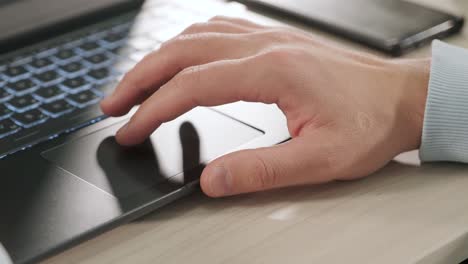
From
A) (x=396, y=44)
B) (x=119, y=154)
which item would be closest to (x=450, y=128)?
(x=396, y=44)

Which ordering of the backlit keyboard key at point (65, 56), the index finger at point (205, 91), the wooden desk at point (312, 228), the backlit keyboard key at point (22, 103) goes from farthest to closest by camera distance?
the backlit keyboard key at point (65, 56), the backlit keyboard key at point (22, 103), the index finger at point (205, 91), the wooden desk at point (312, 228)

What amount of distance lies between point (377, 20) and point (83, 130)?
374mm

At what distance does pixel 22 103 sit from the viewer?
2.43 feet

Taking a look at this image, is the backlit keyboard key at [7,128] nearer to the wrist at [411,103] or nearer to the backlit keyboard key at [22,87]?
the backlit keyboard key at [22,87]

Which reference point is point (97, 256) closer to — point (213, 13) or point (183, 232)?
point (183, 232)

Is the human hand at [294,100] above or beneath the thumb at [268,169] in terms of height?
above

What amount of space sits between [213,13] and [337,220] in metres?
0.44

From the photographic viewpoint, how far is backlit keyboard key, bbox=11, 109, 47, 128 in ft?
2.30

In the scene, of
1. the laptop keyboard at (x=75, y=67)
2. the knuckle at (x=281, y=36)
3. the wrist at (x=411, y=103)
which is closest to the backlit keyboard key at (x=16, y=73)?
the laptop keyboard at (x=75, y=67)

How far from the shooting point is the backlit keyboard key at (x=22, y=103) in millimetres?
731

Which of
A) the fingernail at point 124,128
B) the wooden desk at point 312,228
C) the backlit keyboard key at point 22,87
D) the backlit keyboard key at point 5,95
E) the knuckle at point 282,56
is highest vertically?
the knuckle at point 282,56

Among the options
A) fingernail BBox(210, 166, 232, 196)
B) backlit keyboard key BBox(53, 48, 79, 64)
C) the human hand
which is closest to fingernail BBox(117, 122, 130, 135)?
the human hand

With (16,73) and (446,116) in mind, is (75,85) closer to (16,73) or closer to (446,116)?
(16,73)

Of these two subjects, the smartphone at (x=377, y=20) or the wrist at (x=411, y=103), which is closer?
the wrist at (x=411, y=103)
